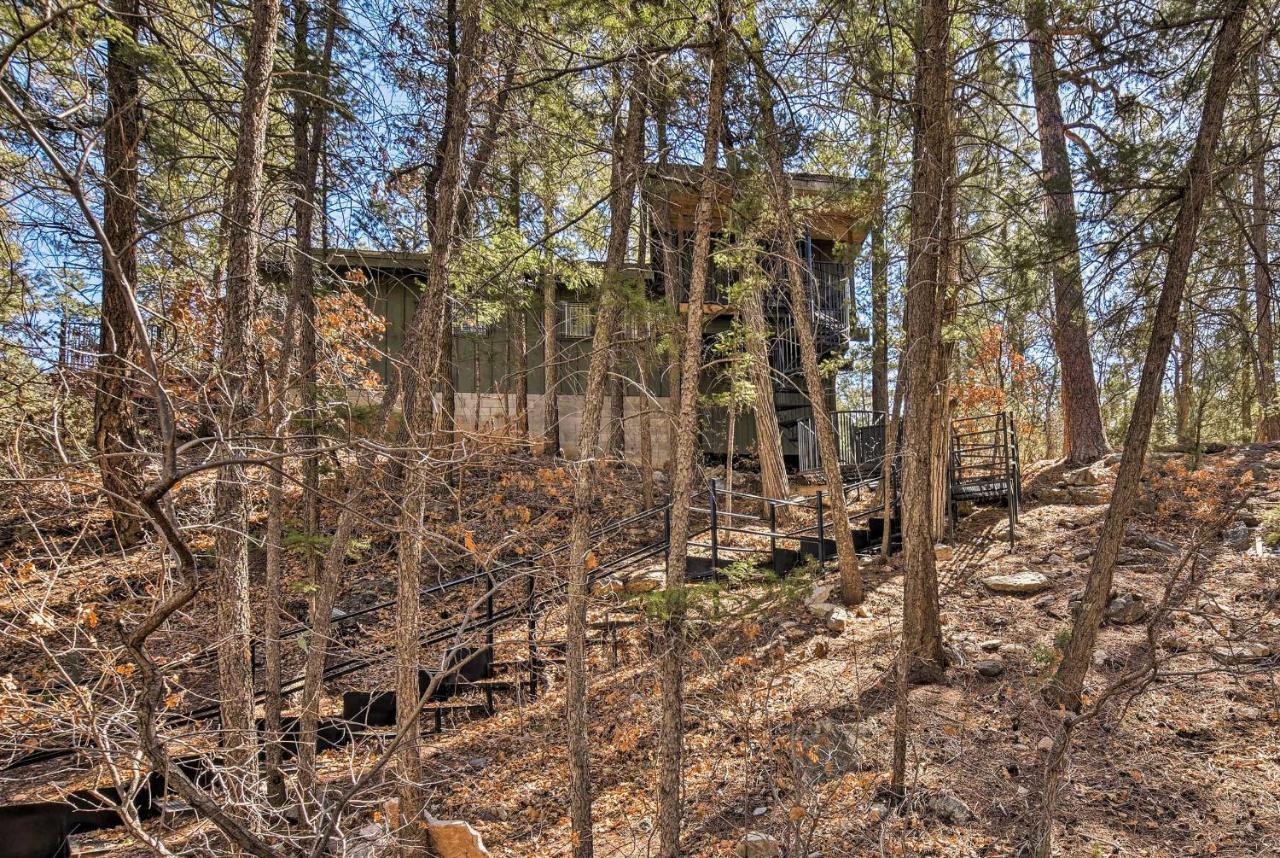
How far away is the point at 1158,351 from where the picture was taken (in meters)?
5.73

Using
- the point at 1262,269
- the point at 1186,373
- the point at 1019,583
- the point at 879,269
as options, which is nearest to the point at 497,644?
the point at 1019,583

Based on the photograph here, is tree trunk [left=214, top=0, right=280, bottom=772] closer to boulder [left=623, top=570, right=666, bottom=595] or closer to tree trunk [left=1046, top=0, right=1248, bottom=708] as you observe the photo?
boulder [left=623, top=570, right=666, bottom=595]

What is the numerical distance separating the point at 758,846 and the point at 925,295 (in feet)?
15.2

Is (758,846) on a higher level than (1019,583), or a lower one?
lower

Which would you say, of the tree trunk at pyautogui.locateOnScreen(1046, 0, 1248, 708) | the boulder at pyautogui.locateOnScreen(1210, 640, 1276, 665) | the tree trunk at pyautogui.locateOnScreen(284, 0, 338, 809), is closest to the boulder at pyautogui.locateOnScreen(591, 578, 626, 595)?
the tree trunk at pyautogui.locateOnScreen(284, 0, 338, 809)

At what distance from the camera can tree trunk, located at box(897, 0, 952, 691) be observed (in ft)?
19.9

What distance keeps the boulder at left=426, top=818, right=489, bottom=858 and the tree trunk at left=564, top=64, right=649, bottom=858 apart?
705 millimetres

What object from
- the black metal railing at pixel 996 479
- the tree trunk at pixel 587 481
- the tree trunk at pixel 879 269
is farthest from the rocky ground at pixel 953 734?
the tree trunk at pixel 879 269

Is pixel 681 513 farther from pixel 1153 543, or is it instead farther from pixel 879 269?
pixel 1153 543

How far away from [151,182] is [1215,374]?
10821 millimetres

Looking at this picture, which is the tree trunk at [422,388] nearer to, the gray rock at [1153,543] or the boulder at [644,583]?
the boulder at [644,583]

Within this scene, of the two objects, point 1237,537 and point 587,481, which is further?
point 1237,537

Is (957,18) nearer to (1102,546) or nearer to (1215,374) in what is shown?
(1215,374)

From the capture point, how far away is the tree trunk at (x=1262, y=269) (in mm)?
6016
